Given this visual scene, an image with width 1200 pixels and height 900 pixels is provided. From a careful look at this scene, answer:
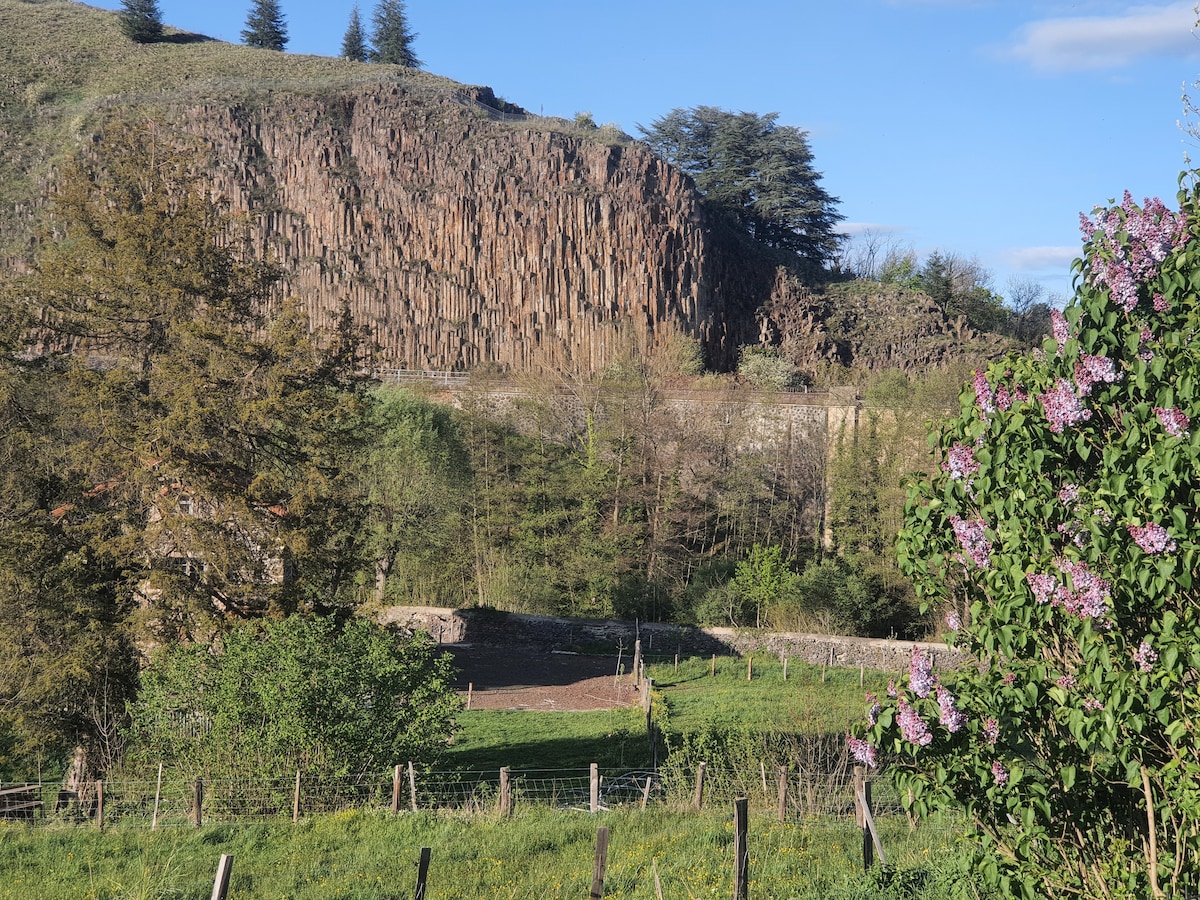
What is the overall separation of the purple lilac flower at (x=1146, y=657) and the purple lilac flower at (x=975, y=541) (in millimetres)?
659

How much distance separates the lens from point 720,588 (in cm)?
3073

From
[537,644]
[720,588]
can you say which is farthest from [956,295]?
[537,644]

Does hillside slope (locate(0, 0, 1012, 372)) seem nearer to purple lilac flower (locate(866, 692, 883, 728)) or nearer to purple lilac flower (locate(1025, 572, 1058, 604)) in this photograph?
purple lilac flower (locate(866, 692, 883, 728))

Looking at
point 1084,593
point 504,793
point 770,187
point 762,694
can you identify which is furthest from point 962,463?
point 770,187

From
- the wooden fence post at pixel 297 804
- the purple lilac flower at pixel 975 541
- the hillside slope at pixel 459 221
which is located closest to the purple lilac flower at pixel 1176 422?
the purple lilac flower at pixel 975 541

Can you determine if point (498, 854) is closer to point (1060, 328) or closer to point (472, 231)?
point (1060, 328)

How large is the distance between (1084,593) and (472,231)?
Result: 50.6 meters

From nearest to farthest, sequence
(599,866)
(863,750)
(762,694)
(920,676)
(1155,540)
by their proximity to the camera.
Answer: (1155,540), (920,676), (863,750), (599,866), (762,694)

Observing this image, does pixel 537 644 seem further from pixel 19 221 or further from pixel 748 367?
pixel 19 221

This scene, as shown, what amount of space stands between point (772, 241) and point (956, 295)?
37.3 feet

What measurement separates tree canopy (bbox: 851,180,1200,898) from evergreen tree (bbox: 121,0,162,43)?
83226 millimetres

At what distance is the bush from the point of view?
40.9 ft

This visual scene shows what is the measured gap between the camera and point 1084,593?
379cm

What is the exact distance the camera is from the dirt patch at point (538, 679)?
22.5m
